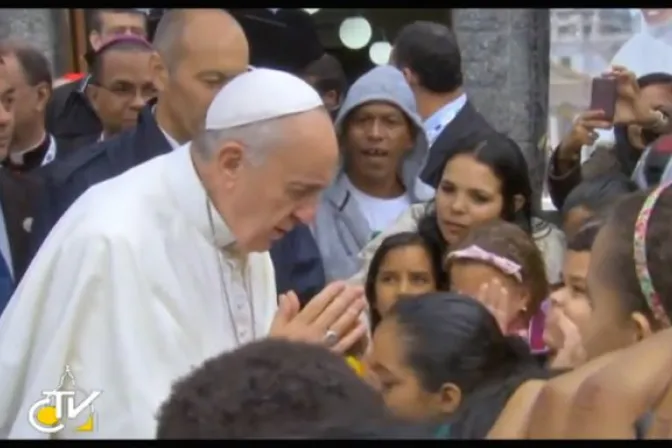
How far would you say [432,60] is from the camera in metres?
4.73

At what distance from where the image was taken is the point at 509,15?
6453 millimetres

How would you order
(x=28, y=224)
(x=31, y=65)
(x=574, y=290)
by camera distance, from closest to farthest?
(x=574, y=290), (x=28, y=224), (x=31, y=65)

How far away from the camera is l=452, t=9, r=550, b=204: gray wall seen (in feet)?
21.1

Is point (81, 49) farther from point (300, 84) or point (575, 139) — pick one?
point (300, 84)

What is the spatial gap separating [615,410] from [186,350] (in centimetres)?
105

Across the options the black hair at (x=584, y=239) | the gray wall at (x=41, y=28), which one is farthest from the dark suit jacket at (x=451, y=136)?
the gray wall at (x=41, y=28)

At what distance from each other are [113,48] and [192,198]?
6.49 feet

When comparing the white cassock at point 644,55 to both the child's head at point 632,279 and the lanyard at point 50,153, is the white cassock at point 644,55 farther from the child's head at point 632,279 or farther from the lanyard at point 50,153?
the child's head at point 632,279

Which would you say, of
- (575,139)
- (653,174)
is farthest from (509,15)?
(653,174)

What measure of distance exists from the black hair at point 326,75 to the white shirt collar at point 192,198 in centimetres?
248

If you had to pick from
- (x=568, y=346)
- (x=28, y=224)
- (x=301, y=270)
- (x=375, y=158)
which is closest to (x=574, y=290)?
(x=568, y=346)

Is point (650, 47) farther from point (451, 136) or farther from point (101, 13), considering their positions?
point (101, 13)

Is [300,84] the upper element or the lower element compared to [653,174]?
upper

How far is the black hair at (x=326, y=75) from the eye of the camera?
5.30 m
